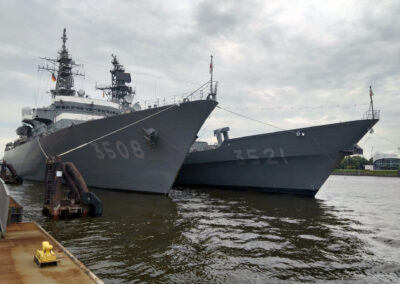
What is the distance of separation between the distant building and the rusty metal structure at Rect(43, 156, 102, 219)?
78623 mm

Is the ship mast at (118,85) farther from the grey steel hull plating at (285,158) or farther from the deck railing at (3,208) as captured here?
the deck railing at (3,208)

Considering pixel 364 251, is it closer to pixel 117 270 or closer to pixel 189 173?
pixel 117 270

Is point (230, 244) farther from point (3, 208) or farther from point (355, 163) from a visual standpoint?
point (355, 163)

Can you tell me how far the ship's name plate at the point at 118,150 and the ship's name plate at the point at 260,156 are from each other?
6009mm

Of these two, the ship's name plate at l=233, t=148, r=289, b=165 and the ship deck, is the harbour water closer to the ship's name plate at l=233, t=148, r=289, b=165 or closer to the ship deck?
the ship deck

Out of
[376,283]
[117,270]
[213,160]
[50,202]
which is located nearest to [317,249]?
[376,283]

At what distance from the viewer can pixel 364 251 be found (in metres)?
6.13

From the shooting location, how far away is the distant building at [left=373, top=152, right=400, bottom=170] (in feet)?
235

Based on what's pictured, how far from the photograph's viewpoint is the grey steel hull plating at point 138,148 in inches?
491

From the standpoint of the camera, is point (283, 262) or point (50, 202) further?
point (50, 202)

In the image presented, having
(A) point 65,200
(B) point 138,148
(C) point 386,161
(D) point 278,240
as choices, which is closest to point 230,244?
(D) point 278,240

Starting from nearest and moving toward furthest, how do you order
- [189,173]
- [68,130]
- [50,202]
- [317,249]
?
[317,249], [50,202], [68,130], [189,173]

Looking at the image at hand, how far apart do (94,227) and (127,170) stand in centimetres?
630

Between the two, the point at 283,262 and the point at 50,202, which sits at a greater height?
the point at 50,202
